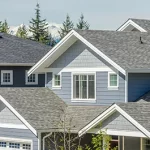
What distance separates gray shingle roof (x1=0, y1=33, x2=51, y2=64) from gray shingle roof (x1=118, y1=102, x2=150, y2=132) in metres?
16.2

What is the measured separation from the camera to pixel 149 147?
29.8 m

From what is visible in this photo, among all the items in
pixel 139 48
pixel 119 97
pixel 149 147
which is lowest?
pixel 149 147

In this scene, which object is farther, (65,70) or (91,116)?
(65,70)

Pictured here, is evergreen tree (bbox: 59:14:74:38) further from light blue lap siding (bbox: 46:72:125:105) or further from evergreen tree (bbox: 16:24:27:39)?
light blue lap siding (bbox: 46:72:125:105)

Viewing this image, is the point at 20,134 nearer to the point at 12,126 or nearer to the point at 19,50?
the point at 12,126

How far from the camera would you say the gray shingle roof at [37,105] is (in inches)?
1239

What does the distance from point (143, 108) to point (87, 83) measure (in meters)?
5.18

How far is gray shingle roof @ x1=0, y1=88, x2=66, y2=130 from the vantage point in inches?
1239

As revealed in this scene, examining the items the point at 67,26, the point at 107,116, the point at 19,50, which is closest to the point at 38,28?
the point at 67,26

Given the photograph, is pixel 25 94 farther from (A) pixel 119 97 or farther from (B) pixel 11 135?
(A) pixel 119 97

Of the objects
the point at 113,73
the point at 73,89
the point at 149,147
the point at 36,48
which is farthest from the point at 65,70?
the point at 36,48

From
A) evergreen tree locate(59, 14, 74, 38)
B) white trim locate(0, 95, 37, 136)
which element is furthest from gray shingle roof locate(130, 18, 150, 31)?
evergreen tree locate(59, 14, 74, 38)

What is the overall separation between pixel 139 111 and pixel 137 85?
11.7ft

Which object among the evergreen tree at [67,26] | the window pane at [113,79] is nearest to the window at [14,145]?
the window pane at [113,79]
